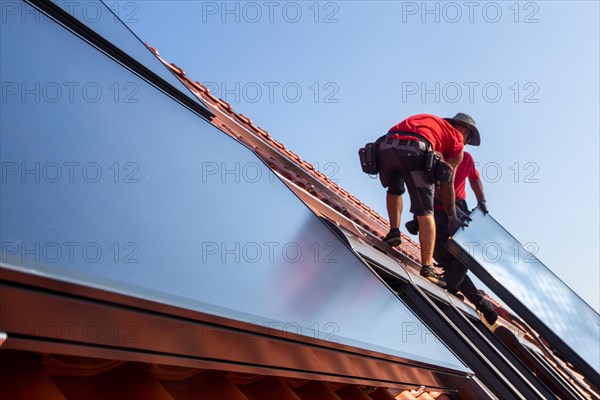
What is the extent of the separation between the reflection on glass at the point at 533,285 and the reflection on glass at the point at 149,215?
1.85 meters

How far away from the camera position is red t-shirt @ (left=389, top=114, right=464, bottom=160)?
4.05 metres

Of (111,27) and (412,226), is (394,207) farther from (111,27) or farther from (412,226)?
(111,27)

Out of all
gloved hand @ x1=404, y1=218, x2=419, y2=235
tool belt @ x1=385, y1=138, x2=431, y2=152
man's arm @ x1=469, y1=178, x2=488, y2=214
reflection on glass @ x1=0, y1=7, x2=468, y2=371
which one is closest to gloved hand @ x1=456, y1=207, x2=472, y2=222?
gloved hand @ x1=404, y1=218, x2=419, y2=235

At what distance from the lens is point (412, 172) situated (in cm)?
389

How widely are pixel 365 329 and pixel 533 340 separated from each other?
611cm

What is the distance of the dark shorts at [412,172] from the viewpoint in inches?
153

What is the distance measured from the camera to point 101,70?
125 cm

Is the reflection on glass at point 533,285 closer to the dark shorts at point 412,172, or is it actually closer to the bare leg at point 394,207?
the dark shorts at point 412,172

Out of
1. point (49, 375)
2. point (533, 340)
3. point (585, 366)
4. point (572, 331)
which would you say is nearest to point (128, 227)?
point (49, 375)

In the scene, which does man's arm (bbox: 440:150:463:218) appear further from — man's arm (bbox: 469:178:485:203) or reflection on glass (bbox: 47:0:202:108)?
reflection on glass (bbox: 47:0:202:108)

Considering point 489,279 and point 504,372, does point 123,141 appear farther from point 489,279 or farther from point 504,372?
point 489,279

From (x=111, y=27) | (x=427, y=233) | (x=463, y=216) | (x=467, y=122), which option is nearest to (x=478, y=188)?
(x=467, y=122)

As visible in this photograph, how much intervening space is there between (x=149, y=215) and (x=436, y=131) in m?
3.51

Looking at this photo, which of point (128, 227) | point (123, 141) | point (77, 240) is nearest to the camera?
point (77, 240)
